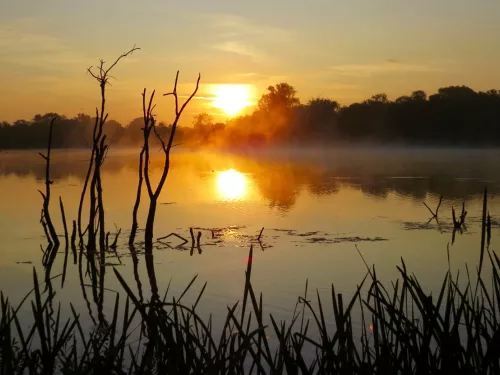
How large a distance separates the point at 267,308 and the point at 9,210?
33.5ft

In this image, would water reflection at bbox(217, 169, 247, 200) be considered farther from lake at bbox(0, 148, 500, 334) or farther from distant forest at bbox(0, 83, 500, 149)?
distant forest at bbox(0, 83, 500, 149)

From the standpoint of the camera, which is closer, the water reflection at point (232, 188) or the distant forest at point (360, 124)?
the water reflection at point (232, 188)

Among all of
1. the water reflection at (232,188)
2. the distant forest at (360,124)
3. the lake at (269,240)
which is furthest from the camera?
the distant forest at (360,124)

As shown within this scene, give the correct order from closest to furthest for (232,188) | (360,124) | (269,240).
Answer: (269,240) < (232,188) < (360,124)

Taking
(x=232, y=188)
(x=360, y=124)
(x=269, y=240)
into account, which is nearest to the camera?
(x=269, y=240)

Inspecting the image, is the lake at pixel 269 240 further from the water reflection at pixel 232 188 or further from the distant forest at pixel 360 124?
the distant forest at pixel 360 124

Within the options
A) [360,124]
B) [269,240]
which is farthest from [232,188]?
[360,124]

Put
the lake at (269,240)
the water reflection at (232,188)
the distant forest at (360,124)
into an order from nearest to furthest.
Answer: the lake at (269,240)
the water reflection at (232,188)
the distant forest at (360,124)

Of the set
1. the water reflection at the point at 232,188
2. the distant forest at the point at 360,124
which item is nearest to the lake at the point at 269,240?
the water reflection at the point at 232,188

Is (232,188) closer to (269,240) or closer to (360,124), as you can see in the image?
(269,240)

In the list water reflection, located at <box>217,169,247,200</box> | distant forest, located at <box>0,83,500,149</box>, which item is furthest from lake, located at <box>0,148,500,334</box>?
distant forest, located at <box>0,83,500,149</box>

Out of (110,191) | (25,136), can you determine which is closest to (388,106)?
(25,136)

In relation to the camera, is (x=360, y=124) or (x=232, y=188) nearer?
(x=232, y=188)

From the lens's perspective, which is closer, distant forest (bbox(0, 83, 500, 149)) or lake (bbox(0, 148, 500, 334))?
lake (bbox(0, 148, 500, 334))
